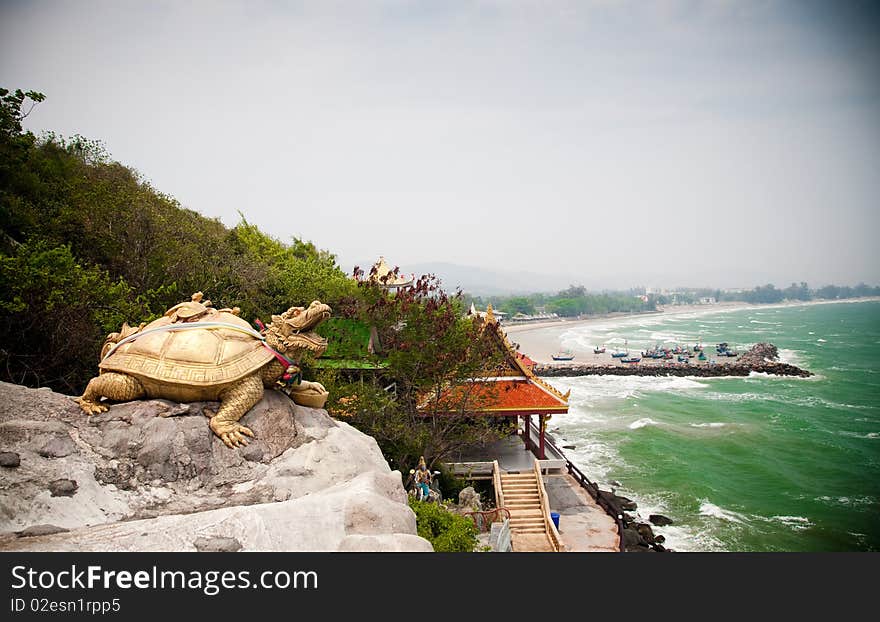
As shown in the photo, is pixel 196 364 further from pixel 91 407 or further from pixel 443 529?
pixel 443 529

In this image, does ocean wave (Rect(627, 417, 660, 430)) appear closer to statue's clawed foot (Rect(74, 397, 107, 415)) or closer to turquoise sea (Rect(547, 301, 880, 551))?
turquoise sea (Rect(547, 301, 880, 551))

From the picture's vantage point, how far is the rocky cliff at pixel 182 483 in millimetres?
3996

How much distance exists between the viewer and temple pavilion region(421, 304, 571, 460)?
14773mm

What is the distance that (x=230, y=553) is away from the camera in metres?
3.74

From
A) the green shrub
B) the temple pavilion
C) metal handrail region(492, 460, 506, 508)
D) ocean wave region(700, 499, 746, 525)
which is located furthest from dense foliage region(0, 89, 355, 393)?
ocean wave region(700, 499, 746, 525)

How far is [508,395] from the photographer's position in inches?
633

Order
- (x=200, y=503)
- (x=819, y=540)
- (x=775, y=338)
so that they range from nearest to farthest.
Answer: (x=200, y=503) < (x=819, y=540) < (x=775, y=338)

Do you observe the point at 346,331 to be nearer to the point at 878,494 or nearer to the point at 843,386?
the point at 878,494

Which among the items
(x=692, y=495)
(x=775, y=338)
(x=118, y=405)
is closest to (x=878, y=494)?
(x=692, y=495)

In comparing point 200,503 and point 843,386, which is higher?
point 200,503

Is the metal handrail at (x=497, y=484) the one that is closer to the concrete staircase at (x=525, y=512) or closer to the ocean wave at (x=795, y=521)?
the concrete staircase at (x=525, y=512)

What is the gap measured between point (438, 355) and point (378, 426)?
2721mm

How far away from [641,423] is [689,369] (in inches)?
834

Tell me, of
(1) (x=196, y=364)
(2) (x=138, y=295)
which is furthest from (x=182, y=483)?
(2) (x=138, y=295)
